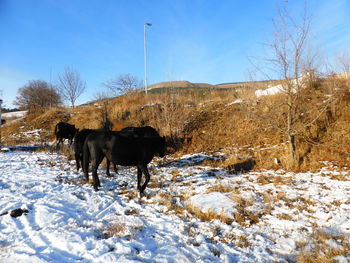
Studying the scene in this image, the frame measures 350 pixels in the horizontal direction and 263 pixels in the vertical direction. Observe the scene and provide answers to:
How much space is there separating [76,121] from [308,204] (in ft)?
60.6

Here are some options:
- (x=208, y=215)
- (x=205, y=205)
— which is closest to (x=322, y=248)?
(x=208, y=215)

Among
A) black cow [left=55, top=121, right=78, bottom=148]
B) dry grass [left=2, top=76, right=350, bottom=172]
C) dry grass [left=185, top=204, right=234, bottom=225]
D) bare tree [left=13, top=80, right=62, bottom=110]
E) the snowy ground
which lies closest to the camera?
the snowy ground

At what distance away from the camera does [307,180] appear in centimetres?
559

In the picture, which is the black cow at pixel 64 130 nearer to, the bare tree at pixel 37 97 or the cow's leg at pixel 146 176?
the cow's leg at pixel 146 176

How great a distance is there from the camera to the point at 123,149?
4.81 metres

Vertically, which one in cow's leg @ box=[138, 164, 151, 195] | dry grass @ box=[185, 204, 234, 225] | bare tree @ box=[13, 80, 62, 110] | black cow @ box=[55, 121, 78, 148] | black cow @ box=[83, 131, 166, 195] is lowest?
dry grass @ box=[185, 204, 234, 225]

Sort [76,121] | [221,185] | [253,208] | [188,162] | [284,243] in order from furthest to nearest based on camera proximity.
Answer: [76,121] < [188,162] < [221,185] < [253,208] < [284,243]

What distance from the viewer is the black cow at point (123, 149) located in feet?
15.9

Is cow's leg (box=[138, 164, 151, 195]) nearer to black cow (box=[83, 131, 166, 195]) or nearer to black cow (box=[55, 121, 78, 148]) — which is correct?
black cow (box=[83, 131, 166, 195])

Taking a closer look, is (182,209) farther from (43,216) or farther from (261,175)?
(261,175)

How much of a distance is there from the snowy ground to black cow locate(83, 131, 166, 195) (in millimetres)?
749

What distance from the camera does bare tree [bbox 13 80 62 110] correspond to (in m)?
28.7

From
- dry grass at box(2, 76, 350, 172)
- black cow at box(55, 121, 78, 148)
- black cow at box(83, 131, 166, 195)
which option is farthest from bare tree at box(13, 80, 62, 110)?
black cow at box(83, 131, 166, 195)

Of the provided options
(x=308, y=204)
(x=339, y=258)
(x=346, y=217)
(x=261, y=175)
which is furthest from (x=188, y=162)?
(x=339, y=258)
